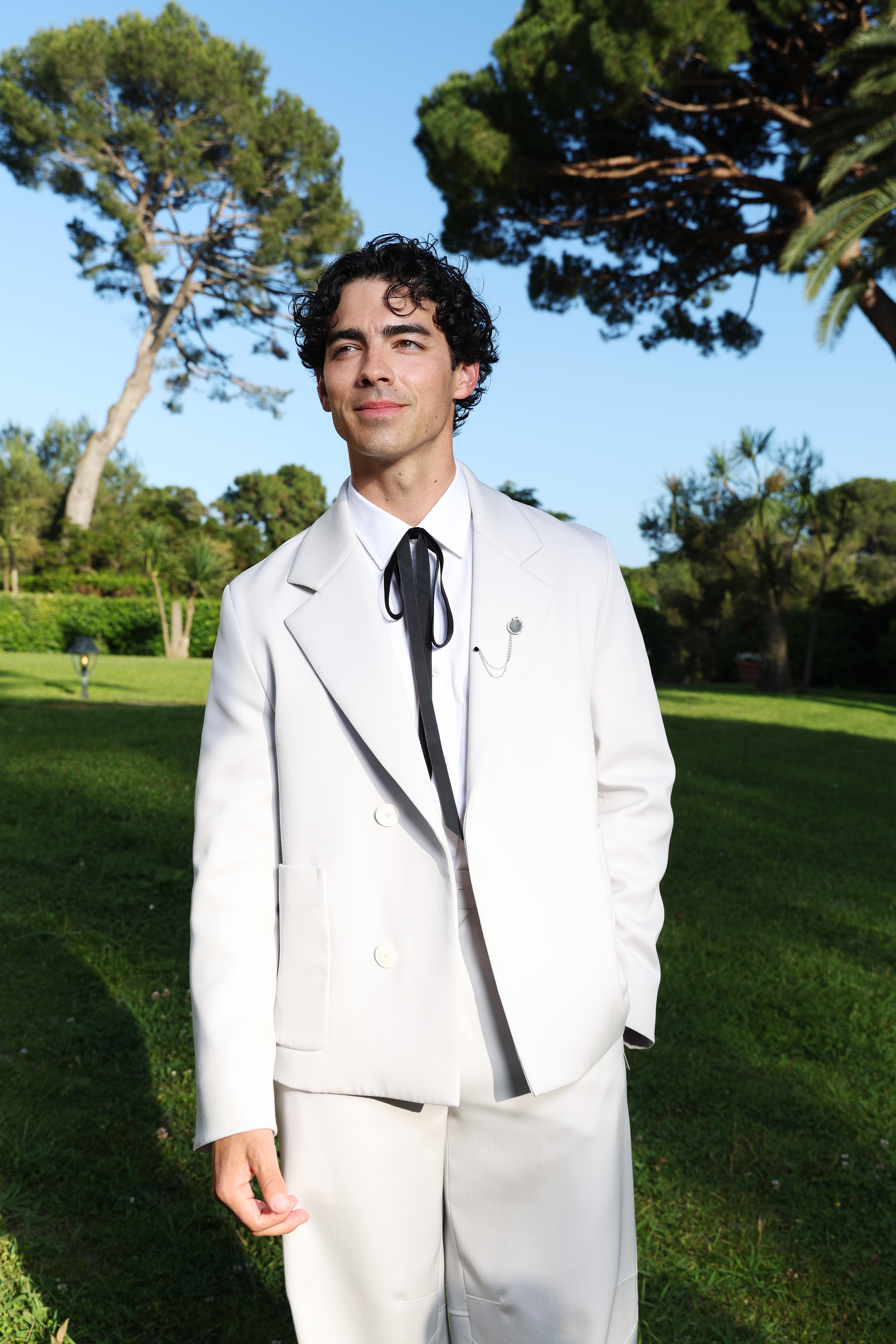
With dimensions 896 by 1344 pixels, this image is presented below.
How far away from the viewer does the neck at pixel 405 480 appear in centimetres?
161

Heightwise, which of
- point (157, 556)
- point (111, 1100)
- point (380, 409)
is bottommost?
point (111, 1100)

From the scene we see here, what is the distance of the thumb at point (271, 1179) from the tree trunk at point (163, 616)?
81.5 feet

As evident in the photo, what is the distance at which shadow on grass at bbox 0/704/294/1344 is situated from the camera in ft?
7.97

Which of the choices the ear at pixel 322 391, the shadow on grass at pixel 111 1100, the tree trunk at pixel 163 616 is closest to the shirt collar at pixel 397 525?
the ear at pixel 322 391

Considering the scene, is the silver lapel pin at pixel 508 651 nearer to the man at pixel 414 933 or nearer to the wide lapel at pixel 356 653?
the man at pixel 414 933

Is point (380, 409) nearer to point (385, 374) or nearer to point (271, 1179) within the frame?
point (385, 374)

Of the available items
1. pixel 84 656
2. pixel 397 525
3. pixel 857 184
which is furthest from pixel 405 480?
pixel 857 184

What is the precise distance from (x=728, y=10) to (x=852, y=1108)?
1620 centimetres

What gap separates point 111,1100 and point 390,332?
2799mm

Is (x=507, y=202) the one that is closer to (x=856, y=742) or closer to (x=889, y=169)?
(x=889, y=169)

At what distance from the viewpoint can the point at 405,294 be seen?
1.66 m

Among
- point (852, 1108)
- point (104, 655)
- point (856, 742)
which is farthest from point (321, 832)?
point (104, 655)

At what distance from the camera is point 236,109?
2994cm

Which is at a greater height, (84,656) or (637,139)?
(637,139)
